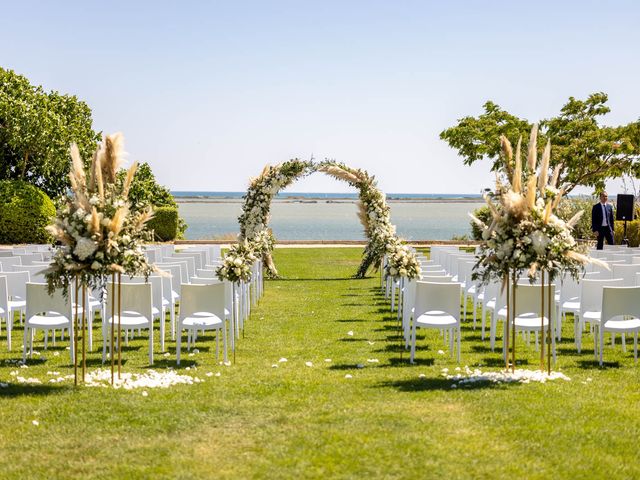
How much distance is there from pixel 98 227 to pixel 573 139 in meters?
24.8

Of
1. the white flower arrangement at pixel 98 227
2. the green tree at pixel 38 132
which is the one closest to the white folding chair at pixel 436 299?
the white flower arrangement at pixel 98 227

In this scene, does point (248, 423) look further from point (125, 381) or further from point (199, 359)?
point (199, 359)

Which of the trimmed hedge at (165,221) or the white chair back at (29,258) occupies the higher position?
the trimmed hedge at (165,221)

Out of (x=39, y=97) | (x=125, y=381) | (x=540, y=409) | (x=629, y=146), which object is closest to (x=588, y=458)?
(x=540, y=409)

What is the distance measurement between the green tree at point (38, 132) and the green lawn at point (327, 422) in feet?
64.7

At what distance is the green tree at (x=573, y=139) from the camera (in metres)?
29.1

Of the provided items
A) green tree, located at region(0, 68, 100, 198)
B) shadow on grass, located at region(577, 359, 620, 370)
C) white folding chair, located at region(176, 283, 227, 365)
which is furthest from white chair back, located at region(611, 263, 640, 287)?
green tree, located at region(0, 68, 100, 198)

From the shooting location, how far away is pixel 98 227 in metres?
7.46

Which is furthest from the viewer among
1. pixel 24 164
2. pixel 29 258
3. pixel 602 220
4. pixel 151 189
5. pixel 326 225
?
pixel 326 225

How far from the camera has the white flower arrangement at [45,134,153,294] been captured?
7.49 m

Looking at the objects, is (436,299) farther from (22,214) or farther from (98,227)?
(22,214)

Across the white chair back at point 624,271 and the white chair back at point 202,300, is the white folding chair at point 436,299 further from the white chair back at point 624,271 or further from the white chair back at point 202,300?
the white chair back at point 624,271

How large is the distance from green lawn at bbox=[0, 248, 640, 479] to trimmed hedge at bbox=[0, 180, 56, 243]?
18549 millimetres

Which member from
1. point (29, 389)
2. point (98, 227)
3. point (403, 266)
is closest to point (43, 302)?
point (29, 389)
